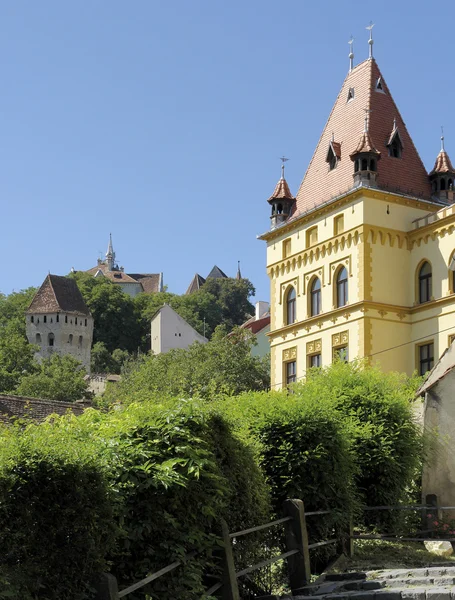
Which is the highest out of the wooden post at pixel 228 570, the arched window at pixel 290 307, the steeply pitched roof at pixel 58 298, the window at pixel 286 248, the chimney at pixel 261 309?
the steeply pitched roof at pixel 58 298

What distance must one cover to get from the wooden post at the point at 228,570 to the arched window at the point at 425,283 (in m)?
34.7

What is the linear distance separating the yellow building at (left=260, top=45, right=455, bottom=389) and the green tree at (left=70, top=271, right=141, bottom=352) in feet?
302

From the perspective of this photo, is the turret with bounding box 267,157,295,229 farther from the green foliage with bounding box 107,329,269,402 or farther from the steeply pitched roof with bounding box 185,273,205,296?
the steeply pitched roof with bounding box 185,273,205,296

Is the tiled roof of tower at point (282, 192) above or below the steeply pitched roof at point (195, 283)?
below

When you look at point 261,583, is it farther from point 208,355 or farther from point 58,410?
point 208,355

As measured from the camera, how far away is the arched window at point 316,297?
49.2 m

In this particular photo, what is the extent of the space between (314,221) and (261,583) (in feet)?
120

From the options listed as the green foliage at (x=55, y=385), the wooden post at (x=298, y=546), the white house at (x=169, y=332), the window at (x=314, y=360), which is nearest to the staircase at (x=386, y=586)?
the wooden post at (x=298, y=546)

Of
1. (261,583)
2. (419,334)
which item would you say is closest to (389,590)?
(261,583)

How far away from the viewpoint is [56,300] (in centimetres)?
14225

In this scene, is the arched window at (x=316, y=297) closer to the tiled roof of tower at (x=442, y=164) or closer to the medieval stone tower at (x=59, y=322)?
the tiled roof of tower at (x=442, y=164)

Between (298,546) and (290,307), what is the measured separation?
120 feet

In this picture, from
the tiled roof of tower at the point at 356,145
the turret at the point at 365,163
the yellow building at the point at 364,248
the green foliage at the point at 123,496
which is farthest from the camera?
the tiled roof of tower at the point at 356,145

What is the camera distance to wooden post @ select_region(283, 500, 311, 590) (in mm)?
15258
